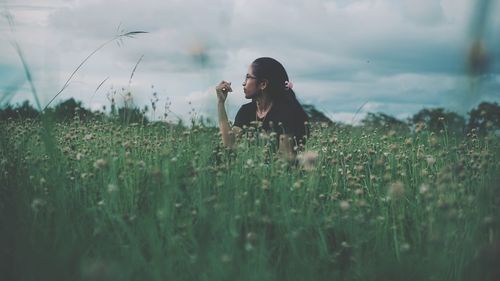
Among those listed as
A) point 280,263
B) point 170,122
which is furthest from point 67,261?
point 170,122

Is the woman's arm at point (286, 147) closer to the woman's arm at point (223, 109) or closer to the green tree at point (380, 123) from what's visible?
the woman's arm at point (223, 109)

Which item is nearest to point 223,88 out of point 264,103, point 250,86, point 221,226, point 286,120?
point 250,86

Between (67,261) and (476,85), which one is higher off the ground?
(476,85)

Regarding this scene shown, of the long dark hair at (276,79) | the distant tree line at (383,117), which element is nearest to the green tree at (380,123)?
the distant tree line at (383,117)

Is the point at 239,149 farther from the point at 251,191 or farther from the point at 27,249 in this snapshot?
the point at 27,249

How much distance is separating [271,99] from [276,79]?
0.74ft

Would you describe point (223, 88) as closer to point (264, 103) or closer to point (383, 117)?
point (264, 103)

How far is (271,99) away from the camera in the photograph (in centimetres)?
644

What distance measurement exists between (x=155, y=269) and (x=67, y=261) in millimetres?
397

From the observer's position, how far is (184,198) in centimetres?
396

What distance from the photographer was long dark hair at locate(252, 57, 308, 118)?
6297 mm

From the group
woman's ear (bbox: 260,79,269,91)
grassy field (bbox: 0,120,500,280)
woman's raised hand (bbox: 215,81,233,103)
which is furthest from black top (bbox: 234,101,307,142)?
grassy field (bbox: 0,120,500,280)

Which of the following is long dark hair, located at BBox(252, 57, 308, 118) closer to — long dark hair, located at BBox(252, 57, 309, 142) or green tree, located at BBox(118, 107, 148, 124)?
long dark hair, located at BBox(252, 57, 309, 142)

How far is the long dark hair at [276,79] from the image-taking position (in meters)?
6.30
